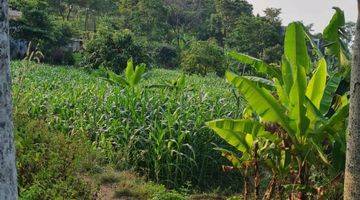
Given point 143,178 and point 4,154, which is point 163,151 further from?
point 4,154

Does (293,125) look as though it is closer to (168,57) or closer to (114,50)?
(114,50)

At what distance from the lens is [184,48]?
3078 centimetres

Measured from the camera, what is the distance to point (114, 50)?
64.8 ft

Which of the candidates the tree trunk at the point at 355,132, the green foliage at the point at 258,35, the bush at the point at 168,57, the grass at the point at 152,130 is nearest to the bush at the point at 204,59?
the green foliage at the point at 258,35

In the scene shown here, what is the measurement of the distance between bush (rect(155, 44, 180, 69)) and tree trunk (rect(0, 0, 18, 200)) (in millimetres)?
28609

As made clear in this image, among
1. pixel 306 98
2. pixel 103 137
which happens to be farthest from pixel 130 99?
pixel 306 98

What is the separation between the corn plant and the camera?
4109 mm

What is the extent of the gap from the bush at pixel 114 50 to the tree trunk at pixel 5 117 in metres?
17.2

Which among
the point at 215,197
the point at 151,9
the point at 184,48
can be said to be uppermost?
the point at 151,9

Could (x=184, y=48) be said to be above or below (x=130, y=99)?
above

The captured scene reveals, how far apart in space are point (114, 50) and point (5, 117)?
17692mm

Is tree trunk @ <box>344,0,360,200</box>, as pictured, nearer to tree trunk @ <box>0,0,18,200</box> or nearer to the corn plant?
the corn plant

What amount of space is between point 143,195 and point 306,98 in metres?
2.23

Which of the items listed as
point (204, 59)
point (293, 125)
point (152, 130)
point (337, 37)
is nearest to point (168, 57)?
point (204, 59)
